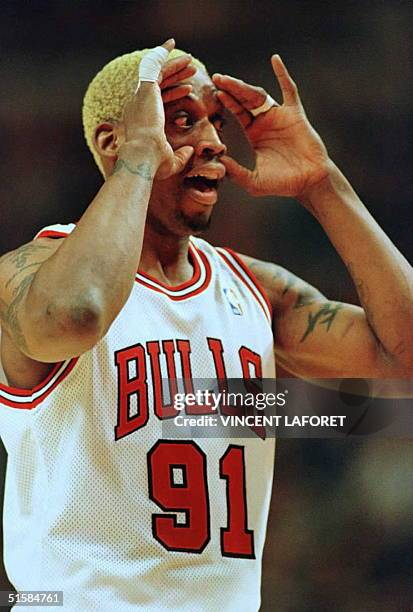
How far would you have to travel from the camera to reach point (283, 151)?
2.19 meters

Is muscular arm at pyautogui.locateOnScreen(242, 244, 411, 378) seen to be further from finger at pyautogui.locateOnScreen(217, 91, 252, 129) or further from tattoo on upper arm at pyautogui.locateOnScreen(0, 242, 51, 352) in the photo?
tattoo on upper arm at pyautogui.locateOnScreen(0, 242, 51, 352)

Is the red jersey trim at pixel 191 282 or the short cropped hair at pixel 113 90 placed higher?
the short cropped hair at pixel 113 90

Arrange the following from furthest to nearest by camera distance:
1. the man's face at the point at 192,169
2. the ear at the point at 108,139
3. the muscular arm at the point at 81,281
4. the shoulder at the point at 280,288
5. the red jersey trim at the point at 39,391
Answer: the shoulder at the point at 280,288 → the ear at the point at 108,139 → the man's face at the point at 192,169 → the red jersey trim at the point at 39,391 → the muscular arm at the point at 81,281

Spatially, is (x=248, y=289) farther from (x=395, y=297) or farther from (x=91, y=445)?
(x=91, y=445)

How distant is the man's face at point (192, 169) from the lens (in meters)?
2.05

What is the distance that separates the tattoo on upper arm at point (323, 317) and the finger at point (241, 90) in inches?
18.4

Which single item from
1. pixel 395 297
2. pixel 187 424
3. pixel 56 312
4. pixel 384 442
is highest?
pixel 56 312

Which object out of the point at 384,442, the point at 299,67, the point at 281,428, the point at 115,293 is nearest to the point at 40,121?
the point at 299,67

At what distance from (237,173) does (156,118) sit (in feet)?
1.10

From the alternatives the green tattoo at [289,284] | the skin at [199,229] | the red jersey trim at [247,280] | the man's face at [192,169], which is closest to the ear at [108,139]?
the skin at [199,229]

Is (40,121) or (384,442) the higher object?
(40,121)

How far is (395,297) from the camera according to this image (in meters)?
2.05

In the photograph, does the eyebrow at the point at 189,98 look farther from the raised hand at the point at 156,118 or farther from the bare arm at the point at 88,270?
the bare arm at the point at 88,270

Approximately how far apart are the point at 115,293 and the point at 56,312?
0.11 m
